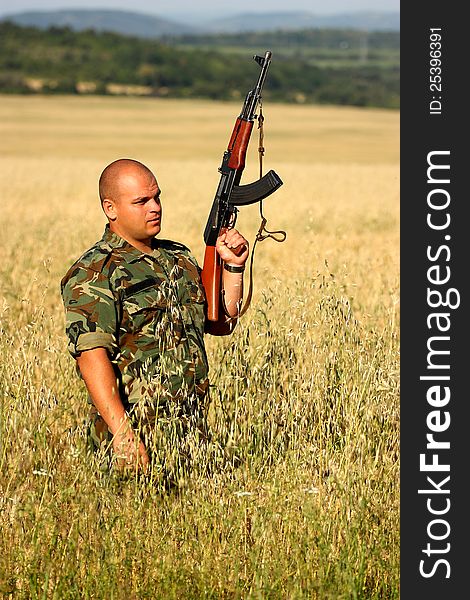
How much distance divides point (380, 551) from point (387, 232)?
12.8 meters

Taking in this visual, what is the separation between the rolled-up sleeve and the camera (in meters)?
3.83

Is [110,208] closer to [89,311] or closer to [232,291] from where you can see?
[89,311]

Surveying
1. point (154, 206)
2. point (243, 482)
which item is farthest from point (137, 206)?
point (243, 482)

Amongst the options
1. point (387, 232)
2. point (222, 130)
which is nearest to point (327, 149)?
point (222, 130)

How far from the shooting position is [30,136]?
58.3 meters

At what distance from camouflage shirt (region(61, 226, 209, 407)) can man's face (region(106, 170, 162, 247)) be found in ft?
0.30

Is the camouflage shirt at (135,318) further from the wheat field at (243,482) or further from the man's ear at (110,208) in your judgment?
the wheat field at (243,482)

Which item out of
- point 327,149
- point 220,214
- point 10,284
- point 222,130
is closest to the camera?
point 220,214

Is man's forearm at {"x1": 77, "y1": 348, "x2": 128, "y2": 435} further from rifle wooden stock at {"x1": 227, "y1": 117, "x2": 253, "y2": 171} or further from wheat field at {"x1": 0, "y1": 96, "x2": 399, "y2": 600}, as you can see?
rifle wooden stock at {"x1": 227, "y1": 117, "x2": 253, "y2": 171}

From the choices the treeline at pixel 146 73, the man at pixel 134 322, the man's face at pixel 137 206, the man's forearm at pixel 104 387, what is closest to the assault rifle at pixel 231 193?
the man at pixel 134 322

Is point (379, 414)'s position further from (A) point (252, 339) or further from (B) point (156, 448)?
(A) point (252, 339)

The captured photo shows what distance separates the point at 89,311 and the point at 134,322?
8.3 inches

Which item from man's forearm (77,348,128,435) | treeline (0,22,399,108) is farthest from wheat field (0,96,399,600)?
treeline (0,22,399,108)

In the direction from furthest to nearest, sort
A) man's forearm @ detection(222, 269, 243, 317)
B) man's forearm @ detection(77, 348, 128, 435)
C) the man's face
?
man's forearm @ detection(222, 269, 243, 317) → the man's face → man's forearm @ detection(77, 348, 128, 435)
